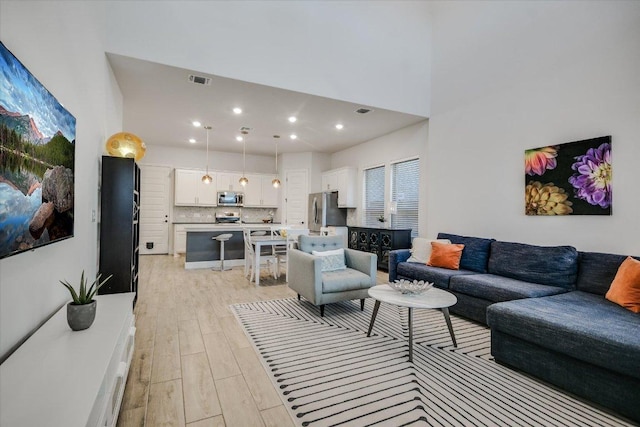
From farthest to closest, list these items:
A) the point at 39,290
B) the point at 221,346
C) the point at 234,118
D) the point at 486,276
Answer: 1. the point at 234,118
2. the point at 486,276
3. the point at 221,346
4. the point at 39,290

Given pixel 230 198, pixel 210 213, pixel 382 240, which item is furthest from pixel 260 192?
pixel 382 240

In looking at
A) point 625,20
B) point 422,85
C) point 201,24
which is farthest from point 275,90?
point 625,20

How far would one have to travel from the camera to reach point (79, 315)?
5.83 ft

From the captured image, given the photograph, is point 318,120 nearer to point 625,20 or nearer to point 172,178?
point 625,20

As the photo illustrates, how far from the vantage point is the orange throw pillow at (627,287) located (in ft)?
8.03

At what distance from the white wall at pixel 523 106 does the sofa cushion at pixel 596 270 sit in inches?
10.0

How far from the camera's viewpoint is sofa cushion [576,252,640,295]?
288cm

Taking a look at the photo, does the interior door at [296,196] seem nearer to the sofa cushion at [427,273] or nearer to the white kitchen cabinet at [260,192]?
the white kitchen cabinet at [260,192]

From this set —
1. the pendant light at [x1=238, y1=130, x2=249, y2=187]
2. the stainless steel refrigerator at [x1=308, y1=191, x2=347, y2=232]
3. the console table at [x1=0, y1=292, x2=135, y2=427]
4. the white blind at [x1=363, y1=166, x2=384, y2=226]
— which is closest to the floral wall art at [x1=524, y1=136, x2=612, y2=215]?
the white blind at [x1=363, y1=166, x2=384, y2=226]

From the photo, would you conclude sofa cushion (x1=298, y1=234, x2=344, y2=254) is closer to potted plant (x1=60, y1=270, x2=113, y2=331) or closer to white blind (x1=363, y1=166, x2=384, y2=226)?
potted plant (x1=60, y1=270, x2=113, y2=331)

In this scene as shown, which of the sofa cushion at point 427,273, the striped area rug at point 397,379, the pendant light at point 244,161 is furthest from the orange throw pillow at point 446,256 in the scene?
the pendant light at point 244,161

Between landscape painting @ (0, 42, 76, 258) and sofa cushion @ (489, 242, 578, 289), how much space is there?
4.23 metres

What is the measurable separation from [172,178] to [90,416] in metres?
8.11

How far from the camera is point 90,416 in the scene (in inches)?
44.3
